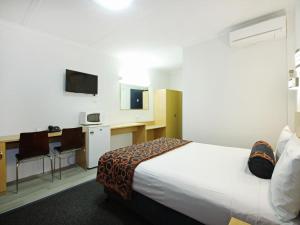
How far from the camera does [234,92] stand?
2.95 meters

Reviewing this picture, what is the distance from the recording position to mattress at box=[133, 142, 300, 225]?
3.61 feet

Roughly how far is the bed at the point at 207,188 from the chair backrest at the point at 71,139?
5.60 ft

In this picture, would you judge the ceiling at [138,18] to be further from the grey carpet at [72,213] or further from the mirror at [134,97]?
the grey carpet at [72,213]

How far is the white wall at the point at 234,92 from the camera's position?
2574 millimetres

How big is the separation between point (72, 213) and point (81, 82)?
8.04 ft

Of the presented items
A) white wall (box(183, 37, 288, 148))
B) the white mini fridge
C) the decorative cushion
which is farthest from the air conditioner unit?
the white mini fridge

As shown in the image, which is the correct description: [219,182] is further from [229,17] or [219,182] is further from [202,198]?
[229,17]

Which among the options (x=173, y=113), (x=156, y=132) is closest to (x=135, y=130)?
(x=156, y=132)

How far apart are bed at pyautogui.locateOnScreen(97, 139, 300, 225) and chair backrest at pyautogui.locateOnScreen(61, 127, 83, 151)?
171 centimetres

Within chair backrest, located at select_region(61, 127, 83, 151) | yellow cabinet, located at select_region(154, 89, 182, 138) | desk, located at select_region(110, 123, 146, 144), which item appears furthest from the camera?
yellow cabinet, located at select_region(154, 89, 182, 138)

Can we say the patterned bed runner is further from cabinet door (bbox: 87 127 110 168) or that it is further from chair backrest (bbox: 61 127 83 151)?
cabinet door (bbox: 87 127 110 168)

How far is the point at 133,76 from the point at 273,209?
4.20m

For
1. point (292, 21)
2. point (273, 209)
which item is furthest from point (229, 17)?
point (273, 209)

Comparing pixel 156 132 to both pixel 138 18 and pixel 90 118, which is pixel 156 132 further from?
pixel 138 18
